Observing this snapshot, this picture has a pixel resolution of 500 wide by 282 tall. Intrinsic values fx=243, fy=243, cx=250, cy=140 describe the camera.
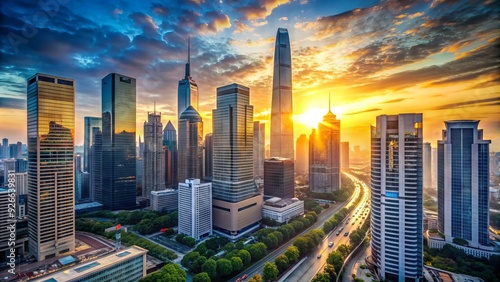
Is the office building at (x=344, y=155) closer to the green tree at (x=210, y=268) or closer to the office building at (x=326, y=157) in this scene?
the office building at (x=326, y=157)

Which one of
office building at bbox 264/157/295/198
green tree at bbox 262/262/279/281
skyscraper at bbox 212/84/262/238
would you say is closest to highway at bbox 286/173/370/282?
green tree at bbox 262/262/279/281

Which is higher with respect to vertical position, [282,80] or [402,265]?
[282,80]

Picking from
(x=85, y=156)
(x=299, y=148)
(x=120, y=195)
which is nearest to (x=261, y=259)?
(x=120, y=195)

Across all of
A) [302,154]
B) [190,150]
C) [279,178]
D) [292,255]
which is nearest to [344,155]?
[302,154]

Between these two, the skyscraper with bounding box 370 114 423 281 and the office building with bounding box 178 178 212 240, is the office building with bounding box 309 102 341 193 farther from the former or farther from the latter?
the skyscraper with bounding box 370 114 423 281

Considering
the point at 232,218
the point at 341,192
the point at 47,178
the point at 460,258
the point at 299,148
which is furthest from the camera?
the point at 299,148

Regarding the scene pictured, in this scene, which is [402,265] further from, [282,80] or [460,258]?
[282,80]
